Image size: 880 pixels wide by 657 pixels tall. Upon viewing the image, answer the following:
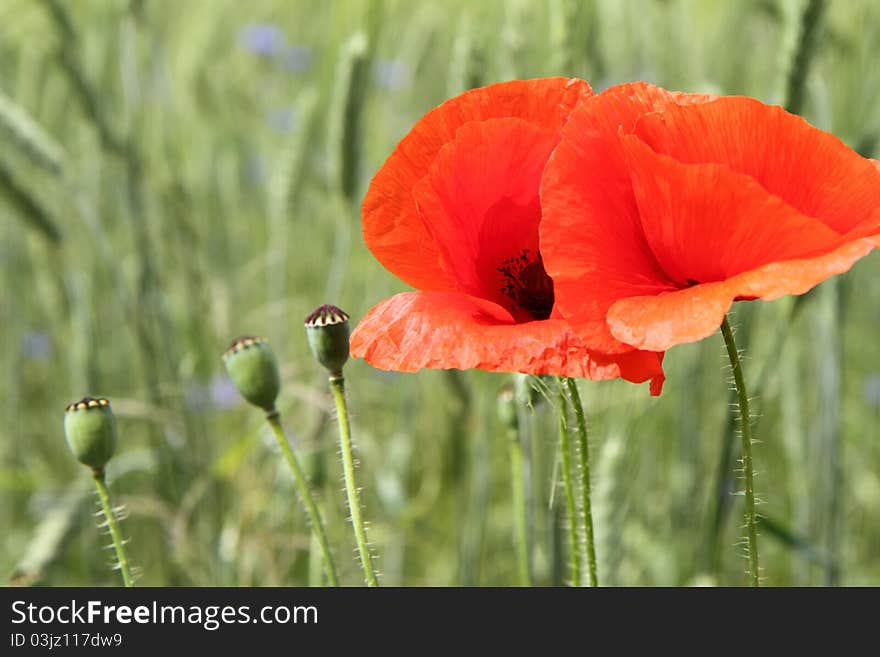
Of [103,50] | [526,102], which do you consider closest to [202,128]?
[103,50]

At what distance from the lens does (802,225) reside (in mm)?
351

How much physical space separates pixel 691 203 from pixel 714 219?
1 centimetres

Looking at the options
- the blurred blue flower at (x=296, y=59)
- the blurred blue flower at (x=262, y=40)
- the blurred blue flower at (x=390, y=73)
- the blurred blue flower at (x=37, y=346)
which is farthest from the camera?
the blurred blue flower at (x=262, y=40)

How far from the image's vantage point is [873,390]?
1274 mm

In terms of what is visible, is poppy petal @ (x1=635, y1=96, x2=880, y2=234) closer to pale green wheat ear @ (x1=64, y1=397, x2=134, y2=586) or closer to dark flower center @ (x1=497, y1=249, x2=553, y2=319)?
dark flower center @ (x1=497, y1=249, x2=553, y2=319)

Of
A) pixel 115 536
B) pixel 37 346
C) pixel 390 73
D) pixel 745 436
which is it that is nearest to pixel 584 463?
pixel 745 436

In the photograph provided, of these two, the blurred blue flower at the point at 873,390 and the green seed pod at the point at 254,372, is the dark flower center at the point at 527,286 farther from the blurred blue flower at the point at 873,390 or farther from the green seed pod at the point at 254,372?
the blurred blue flower at the point at 873,390

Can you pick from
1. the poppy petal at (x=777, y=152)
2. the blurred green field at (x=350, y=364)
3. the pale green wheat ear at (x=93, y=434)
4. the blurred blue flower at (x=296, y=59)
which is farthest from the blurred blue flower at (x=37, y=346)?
the poppy petal at (x=777, y=152)

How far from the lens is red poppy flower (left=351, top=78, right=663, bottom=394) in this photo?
0.38 meters

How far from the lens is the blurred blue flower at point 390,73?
1.20 m

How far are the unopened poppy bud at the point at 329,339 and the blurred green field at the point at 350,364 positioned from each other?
245 mm

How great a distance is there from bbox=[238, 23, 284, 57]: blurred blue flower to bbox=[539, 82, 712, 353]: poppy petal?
4.93 feet
